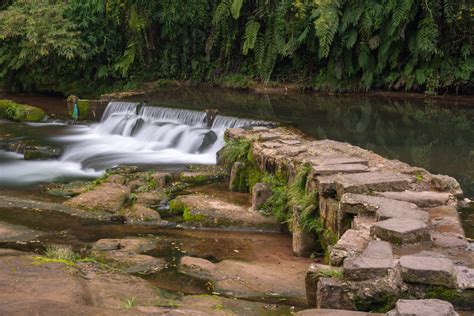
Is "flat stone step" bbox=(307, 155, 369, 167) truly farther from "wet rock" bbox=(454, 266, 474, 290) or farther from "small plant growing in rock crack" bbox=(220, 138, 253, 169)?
"wet rock" bbox=(454, 266, 474, 290)

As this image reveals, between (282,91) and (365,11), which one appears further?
(282,91)

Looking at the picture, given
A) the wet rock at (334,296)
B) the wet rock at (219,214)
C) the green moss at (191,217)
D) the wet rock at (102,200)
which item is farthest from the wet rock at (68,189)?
the wet rock at (334,296)

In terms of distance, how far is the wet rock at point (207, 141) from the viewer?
1537 cm

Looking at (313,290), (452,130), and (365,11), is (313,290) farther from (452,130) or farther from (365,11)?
(365,11)

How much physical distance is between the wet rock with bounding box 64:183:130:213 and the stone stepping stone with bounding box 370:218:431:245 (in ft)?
17.2

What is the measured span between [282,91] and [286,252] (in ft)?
48.0

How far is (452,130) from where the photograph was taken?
15.7 meters

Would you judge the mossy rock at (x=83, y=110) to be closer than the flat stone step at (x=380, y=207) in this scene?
No

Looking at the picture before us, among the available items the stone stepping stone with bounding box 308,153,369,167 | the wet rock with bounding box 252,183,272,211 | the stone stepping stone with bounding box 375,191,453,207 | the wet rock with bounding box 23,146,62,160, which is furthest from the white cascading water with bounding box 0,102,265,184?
the stone stepping stone with bounding box 375,191,453,207

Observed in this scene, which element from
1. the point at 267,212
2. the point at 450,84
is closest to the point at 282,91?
the point at 450,84

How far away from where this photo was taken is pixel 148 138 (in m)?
16.9

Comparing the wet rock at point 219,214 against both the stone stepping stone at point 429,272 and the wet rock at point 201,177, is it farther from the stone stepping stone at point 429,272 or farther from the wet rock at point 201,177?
the stone stepping stone at point 429,272

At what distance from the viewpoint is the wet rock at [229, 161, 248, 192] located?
11.3 m

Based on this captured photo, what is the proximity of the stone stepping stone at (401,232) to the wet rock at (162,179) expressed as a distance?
20.8ft
